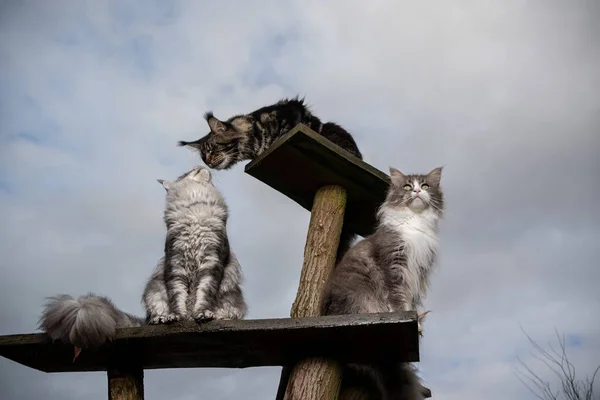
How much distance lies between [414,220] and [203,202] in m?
1.47

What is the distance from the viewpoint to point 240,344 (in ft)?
13.1

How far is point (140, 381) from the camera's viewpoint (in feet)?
14.0

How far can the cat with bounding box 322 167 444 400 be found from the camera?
425 centimetres

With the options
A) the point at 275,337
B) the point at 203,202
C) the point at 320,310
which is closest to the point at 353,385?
the point at 320,310

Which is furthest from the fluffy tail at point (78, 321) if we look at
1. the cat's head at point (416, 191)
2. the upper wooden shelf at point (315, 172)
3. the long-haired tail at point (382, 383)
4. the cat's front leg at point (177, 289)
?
the cat's head at point (416, 191)

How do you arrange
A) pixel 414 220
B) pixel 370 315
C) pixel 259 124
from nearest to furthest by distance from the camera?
pixel 370 315 → pixel 414 220 → pixel 259 124

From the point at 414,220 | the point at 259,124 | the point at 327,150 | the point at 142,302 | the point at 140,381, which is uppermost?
the point at 259,124

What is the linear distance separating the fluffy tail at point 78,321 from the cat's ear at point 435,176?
252 cm

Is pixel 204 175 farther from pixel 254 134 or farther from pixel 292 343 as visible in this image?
pixel 292 343

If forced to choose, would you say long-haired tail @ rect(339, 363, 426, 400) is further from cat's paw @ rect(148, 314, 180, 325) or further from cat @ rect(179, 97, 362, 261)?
cat @ rect(179, 97, 362, 261)

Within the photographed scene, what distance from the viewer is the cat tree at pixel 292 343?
3.78 m

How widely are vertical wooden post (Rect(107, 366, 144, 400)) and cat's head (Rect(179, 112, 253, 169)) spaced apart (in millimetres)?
2137

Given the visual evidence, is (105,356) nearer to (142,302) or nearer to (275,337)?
(142,302)

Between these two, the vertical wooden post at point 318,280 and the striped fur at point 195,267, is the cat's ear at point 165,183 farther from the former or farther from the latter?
the vertical wooden post at point 318,280
